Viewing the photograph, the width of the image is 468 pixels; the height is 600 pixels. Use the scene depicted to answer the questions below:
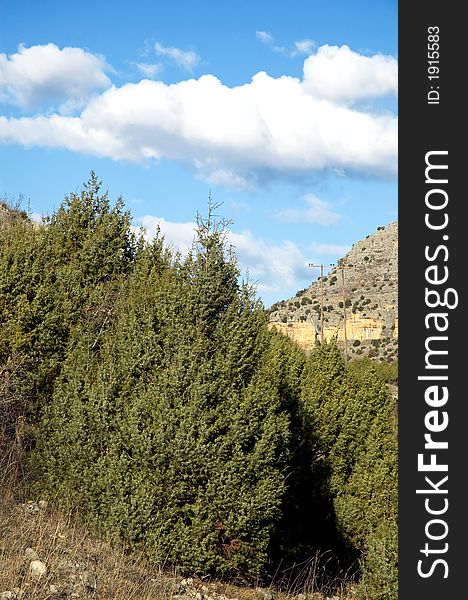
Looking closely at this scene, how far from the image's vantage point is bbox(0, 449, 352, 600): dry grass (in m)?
8.94

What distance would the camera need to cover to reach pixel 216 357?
543 inches

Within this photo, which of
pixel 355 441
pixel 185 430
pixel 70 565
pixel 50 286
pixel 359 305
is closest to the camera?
pixel 70 565

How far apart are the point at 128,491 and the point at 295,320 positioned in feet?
213

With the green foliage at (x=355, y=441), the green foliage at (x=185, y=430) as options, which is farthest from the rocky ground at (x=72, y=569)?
the green foliage at (x=355, y=441)

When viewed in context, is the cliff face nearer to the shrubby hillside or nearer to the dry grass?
the shrubby hillside

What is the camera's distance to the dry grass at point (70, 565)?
8.94 meters

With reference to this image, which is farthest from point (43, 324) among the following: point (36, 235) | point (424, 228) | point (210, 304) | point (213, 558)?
point (424, 228)

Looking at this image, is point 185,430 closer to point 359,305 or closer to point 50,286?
point 50,286

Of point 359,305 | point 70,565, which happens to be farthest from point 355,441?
point 359,305

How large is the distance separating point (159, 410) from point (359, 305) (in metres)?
65.1

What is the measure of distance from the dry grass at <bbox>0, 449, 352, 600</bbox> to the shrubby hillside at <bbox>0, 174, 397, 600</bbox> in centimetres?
40

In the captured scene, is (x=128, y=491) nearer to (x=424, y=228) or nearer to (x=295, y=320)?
(x=424, y=228)

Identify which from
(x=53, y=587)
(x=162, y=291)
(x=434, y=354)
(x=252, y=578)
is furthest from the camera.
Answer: (x=162, y=291)

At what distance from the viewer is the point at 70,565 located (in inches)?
391
